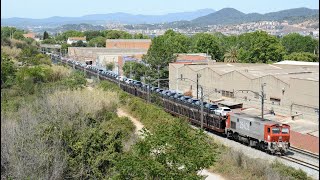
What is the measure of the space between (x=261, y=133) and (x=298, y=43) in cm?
7557

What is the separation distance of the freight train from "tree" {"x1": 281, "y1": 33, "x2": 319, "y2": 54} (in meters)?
61.4

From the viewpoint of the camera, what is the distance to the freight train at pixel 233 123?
87.9 ft

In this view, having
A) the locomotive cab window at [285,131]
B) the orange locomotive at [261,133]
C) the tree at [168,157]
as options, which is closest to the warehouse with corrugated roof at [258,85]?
the locomotive cab window at [285,131]

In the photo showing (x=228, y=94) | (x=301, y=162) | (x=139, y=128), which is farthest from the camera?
(x=228, y=94)

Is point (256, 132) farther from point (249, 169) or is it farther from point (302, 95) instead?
point (302, 95)

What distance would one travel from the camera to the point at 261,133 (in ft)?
89.5

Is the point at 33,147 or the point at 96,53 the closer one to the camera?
the point at 33,147

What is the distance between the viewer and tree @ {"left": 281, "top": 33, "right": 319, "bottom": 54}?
9614 cm

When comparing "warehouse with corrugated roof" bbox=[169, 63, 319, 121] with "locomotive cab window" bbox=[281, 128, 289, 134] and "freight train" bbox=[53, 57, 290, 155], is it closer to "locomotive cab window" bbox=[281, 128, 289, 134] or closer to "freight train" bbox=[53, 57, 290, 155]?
"freight train" bbox=[53, 57, 290, 155]

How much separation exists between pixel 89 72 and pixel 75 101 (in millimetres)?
38201

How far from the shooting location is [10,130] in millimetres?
18078

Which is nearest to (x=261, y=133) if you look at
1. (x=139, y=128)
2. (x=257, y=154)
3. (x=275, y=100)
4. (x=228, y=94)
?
(x=257, y=154)

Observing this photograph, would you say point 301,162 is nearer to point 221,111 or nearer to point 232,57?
point 221,111

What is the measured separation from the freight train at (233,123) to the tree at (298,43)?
61.4 meters
